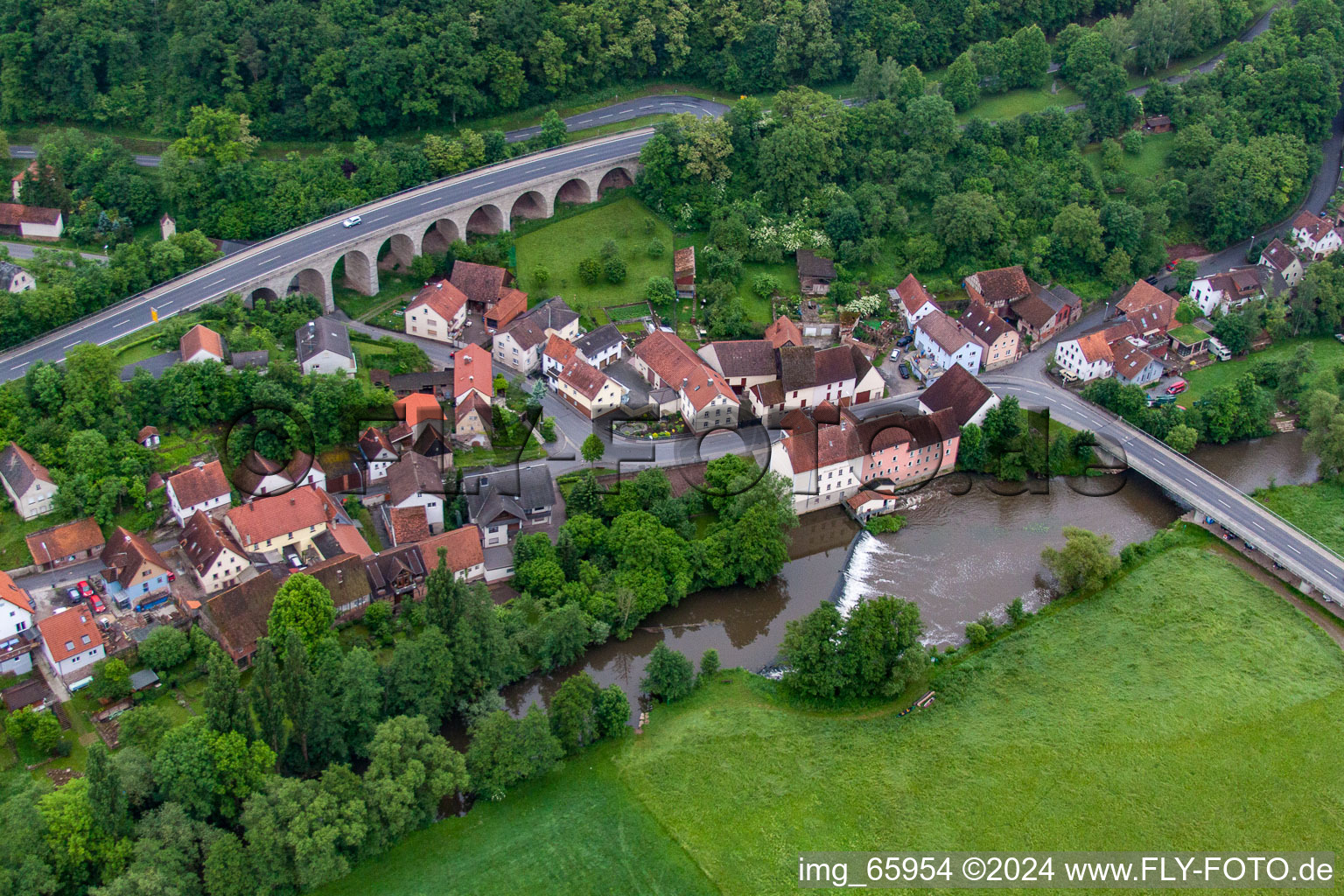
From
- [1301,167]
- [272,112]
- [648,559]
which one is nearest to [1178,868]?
[648,559]

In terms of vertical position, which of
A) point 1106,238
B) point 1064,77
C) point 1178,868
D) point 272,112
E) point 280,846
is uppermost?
point 272,112

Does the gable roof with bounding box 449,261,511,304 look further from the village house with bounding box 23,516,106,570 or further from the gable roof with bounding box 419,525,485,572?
the village house with bounding box 23,516,106,570

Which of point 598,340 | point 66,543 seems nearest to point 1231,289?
point 598,340

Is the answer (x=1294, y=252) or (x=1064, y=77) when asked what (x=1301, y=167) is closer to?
(x=1294, y=252)

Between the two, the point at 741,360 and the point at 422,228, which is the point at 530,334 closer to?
the point at 422,228

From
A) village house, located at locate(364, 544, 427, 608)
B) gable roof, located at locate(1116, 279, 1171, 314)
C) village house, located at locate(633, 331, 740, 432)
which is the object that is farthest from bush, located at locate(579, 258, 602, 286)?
gable roof, located at locate(1116, 279, 1171, 314)
